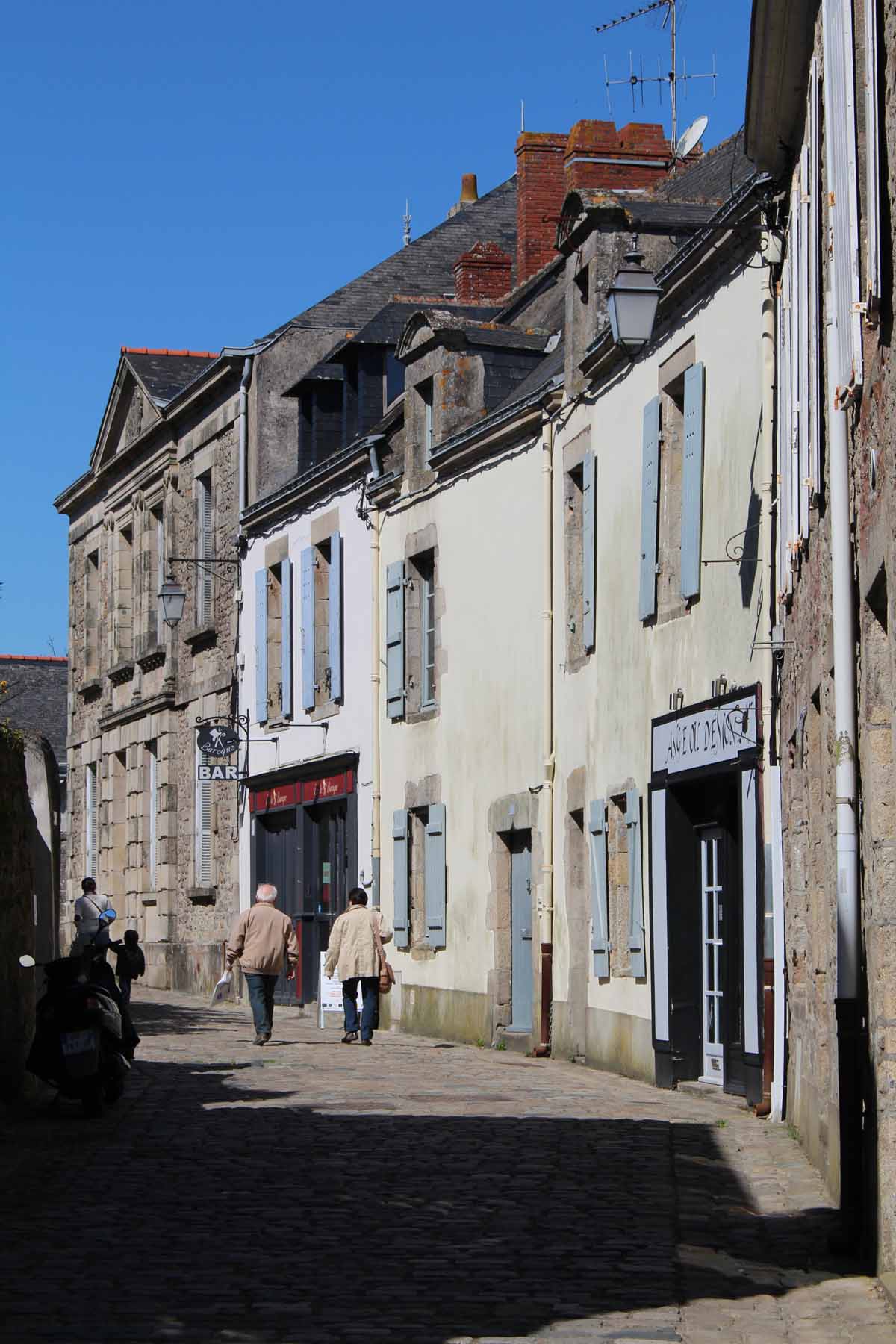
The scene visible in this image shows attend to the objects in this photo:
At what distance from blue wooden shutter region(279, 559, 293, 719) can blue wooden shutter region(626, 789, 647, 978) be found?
1007 centimetres

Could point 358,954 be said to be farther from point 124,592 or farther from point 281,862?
point 124,592

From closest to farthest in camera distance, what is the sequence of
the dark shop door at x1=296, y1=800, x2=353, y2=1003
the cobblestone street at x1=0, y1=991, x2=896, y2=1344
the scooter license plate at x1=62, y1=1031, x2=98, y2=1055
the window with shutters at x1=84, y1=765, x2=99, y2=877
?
the cobblestone street at x1=0, y1=991, x2=896, y2=1344 < the scooter license plate at x1=62, y1=1031, x2=98, y2=1055 < the dark shop door at x1=296, y1=800, x2=353, y2=1003 < the window with shutters at x1=84, y1=765, x2=99, y2=877

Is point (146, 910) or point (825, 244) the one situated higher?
point (825, 244)

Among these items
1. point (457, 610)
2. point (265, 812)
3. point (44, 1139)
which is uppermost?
point (457, 610)

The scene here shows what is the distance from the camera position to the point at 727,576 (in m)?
13.6

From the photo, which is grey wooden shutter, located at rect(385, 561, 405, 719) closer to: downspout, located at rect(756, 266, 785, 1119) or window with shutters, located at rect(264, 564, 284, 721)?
window with shutters, located at rect(264, 564, 284, 721)

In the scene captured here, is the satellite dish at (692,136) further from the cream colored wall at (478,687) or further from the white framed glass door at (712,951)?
the white framed glass door at (712,951)

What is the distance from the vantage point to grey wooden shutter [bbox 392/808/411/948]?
21.4 m

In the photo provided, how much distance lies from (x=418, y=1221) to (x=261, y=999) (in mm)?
9852

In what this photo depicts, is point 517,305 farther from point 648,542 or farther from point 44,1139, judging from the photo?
point 44,1139

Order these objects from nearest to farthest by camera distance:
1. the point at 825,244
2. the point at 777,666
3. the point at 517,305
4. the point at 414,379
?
the point at 825,244, the point at 777,666, the point at 414,379, the point at 517,305

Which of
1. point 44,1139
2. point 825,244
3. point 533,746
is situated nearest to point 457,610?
point 533,746

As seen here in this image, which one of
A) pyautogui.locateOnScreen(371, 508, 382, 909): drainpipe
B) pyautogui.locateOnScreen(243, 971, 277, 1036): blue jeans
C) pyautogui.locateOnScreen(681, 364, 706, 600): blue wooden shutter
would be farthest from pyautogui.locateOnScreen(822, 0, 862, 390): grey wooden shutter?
pyautogui.locateOnScreen(371, 508, 382, 909): drainpipe

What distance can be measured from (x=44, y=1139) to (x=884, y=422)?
22.3 feet
